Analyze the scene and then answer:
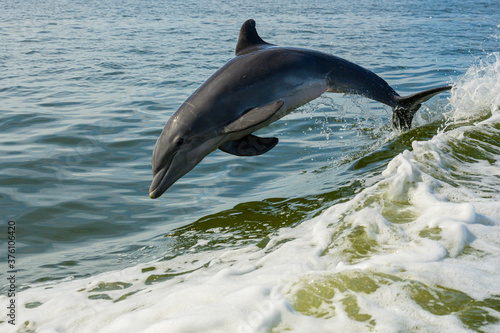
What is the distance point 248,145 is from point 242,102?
19.9 inches

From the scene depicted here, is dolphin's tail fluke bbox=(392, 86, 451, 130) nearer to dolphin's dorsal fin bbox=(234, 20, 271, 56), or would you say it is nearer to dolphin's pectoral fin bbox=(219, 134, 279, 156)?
dolphin's dorsal fin bbox=(234, 20, 271, 56)

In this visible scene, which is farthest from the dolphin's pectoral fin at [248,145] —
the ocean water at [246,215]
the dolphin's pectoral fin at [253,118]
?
the ocean water at [246,215]

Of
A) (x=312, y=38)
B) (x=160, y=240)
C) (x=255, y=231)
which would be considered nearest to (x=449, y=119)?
(x=255, y=231)

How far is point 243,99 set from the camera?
19.8 ft

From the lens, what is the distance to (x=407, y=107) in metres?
7.97

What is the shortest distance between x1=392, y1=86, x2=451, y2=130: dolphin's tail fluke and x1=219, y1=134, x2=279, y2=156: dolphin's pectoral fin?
2511 mm

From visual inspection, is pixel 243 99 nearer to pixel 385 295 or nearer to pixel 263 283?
pixel 263 283

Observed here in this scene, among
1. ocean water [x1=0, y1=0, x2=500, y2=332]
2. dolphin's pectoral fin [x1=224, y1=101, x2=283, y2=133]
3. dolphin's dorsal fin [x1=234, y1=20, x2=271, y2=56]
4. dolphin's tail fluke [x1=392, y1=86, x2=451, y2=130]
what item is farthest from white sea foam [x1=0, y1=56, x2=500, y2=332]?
dolphin's dorsal fin [x1=234, y1=20, x2=271, y2=56]

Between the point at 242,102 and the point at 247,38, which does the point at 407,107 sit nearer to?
the point at 247,38

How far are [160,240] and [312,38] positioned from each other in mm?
14286

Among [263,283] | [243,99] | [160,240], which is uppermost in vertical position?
[243,99]

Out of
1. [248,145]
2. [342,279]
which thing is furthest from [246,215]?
[342,279]

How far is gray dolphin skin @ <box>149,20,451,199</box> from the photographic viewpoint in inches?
231

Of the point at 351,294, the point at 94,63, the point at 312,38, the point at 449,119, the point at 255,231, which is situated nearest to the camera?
the point at 351,294
